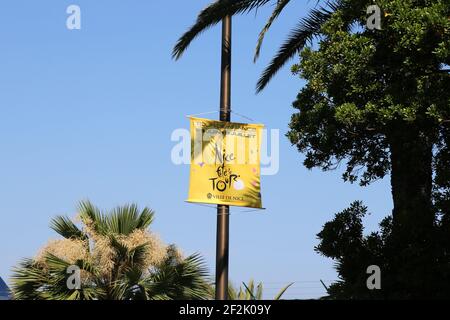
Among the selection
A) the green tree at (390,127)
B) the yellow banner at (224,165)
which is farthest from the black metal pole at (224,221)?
the green tree at (390,127)

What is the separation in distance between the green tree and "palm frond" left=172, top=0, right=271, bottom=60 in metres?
2.01

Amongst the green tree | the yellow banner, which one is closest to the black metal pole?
the yellow banner

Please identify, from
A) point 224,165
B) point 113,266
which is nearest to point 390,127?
point 224,165

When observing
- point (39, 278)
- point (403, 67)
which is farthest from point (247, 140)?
point (39, 278)

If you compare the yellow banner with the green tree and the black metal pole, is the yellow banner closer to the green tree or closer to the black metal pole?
the black metal pole

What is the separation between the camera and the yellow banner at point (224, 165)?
526 inches

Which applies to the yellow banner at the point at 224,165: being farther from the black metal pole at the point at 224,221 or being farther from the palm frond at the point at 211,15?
the palm frond at the point at 211,15

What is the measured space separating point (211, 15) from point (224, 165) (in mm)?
3888

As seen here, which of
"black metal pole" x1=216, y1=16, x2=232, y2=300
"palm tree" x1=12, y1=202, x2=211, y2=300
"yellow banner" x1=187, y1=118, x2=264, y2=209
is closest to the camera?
"black metal pole" x1=216, y1=16, x2=232, y2=300

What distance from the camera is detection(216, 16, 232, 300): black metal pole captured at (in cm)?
1304

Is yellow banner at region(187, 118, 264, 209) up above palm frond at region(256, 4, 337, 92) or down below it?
below

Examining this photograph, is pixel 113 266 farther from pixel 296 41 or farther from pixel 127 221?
pixel 296 41

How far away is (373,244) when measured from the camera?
15.7 m
